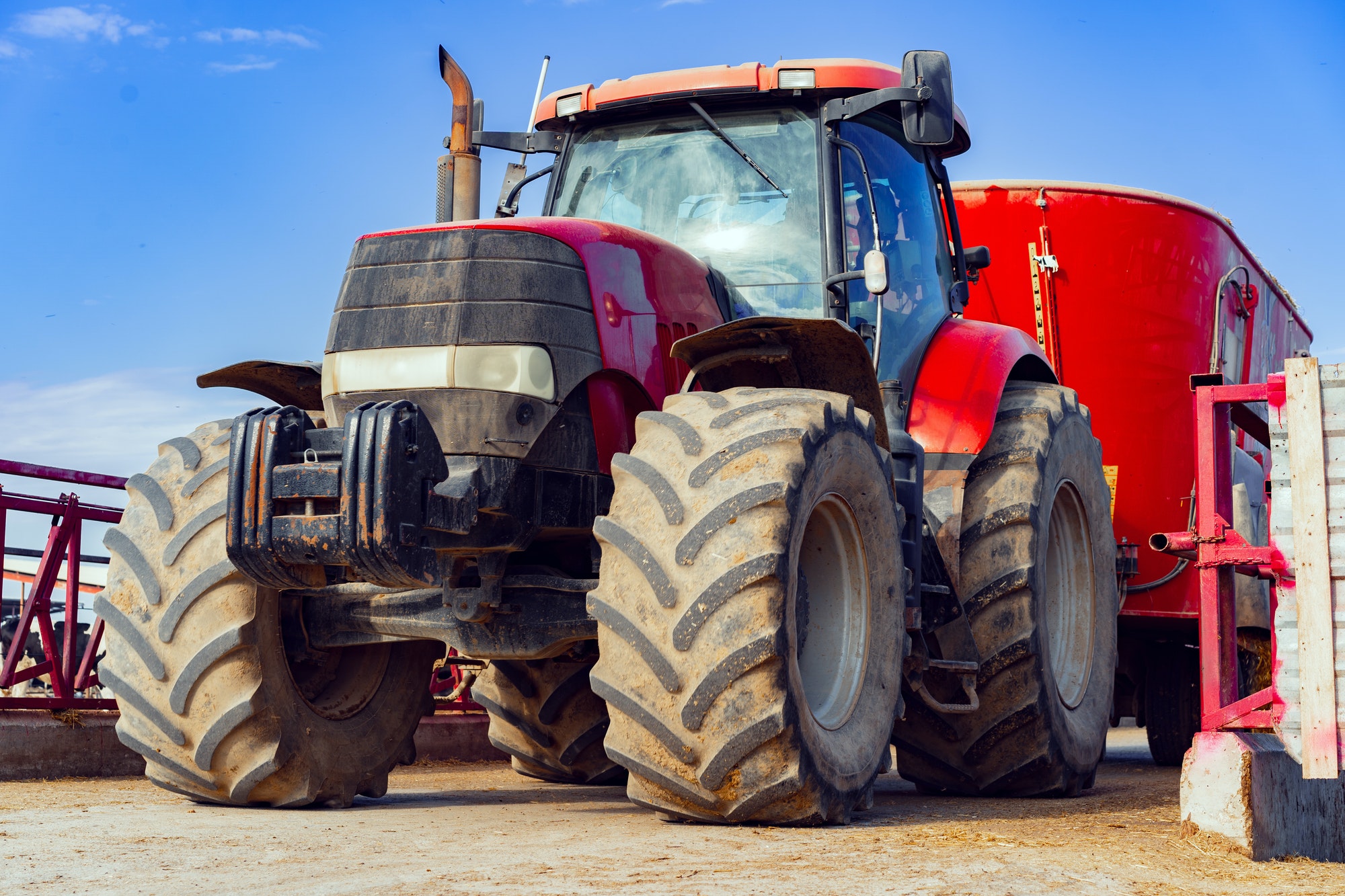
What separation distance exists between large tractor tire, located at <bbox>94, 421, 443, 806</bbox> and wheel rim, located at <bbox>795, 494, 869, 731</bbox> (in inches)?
71.1

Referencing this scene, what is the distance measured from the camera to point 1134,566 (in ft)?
27.0

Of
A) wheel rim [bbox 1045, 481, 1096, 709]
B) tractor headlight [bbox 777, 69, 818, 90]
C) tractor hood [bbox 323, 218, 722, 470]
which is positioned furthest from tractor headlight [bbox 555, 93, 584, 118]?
wheel rim [bbox 1045, 481, 1096, 709]

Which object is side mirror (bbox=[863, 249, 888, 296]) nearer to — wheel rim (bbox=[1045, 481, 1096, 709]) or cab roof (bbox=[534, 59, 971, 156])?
cab roof (bbox=[534, 59, 971, 156])

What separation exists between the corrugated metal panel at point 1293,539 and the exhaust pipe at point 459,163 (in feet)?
9.91

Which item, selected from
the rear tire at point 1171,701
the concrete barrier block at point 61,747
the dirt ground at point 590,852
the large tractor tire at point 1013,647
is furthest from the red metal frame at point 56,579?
the rear tire at point 1171,701

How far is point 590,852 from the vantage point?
13.5 feet

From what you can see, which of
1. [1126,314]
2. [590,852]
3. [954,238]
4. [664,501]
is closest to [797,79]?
[954,238]

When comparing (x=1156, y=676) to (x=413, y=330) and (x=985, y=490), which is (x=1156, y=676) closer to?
(x=985, y=490)

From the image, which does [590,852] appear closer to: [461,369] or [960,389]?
[461,369]

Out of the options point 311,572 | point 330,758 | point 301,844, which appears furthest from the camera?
point 330,758

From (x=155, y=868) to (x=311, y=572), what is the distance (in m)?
1.19

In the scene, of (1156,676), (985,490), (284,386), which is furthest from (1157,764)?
(284,386)

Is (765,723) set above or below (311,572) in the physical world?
below

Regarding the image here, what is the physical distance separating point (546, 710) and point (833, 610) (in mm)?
1774
